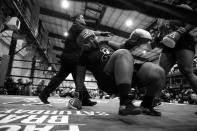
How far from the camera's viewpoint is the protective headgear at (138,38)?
46.7 inches

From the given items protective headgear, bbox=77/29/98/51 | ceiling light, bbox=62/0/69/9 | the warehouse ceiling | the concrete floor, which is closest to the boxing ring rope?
the concrete floor

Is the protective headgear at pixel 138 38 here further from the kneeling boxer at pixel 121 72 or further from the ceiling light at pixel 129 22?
the ceiling light at pixel 129 22

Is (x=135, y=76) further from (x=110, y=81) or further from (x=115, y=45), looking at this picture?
(x=115, y=45)

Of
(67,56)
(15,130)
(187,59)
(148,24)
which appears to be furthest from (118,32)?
(15,130)

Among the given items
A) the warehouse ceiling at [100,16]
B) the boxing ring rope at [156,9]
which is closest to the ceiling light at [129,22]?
the warehouse ceiling at [100,16]

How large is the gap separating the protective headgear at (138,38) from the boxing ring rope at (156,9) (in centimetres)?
82

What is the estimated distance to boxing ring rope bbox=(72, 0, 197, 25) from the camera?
1.18 ft

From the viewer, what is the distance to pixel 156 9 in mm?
363

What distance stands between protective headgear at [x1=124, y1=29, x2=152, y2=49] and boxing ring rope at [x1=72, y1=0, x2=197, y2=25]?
820 millimetres

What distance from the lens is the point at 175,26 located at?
60.2 inches

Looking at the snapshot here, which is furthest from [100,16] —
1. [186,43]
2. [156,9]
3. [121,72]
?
[156,9]

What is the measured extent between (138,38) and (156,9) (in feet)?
2.83

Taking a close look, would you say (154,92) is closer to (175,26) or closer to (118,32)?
(175,26)

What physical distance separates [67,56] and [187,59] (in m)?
1.25
